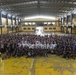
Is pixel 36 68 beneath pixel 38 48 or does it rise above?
beneath

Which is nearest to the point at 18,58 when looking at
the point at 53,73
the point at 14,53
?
the point at 14,53

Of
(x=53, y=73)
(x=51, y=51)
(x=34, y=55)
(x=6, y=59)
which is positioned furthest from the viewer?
(x=51, y=51)

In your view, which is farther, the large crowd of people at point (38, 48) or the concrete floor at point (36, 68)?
the large crowd of people at point (38, 48)

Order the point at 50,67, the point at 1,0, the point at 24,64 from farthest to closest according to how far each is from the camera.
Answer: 1. the point at 1,0
2. the point at 24,64
3. the point at 50,67

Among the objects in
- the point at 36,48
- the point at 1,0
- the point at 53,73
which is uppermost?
the point at 1,0

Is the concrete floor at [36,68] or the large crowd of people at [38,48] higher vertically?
the large crowd of people at [38,48]

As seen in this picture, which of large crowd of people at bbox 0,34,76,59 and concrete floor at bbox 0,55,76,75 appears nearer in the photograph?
concrete floor at bbox 0,55,76,75

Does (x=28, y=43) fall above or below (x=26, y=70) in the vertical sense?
above

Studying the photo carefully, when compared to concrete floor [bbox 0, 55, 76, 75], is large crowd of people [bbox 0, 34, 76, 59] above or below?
above

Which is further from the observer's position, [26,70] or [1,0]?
[1,0]

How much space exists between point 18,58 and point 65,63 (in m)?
5.15

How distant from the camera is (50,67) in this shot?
13.1 m

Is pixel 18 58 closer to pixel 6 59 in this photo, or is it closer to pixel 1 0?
pixel 6 59

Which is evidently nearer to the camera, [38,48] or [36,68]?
[36,68]
